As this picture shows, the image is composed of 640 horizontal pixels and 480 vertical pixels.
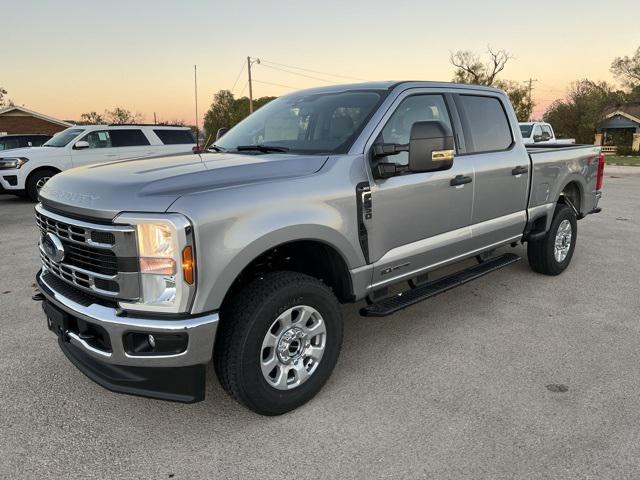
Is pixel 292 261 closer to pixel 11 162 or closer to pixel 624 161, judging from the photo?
pixel 11 162

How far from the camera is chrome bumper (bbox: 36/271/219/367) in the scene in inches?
93.6

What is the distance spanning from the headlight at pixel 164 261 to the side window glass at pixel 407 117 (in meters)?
1.51

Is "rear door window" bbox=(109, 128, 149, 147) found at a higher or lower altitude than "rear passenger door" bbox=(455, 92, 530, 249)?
higher

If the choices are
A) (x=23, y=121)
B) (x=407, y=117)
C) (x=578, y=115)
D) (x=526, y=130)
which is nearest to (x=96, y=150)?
(x=407, y=117)

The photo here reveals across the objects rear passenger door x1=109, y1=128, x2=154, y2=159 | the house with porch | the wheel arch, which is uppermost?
the house with porch

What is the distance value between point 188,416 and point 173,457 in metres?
0.37

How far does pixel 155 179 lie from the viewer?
102 inches

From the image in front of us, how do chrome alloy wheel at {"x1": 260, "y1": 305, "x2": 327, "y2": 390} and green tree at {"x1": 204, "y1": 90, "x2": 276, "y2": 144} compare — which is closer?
chrome alloy wheel at {"x1": 260, "y1": 305, "x2": 327, "y2": 390}

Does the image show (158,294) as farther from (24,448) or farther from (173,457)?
(24,448)

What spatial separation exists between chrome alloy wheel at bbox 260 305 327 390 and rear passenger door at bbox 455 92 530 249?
1.82 metres

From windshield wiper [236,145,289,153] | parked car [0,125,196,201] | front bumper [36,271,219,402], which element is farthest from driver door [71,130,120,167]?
front bumper [36,271,219,402]

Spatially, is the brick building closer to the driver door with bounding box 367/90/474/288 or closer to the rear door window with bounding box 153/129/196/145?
the rear door window with bounding box 153/129/196/145

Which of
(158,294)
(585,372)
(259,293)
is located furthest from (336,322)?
(585,372)

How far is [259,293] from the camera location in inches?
106
